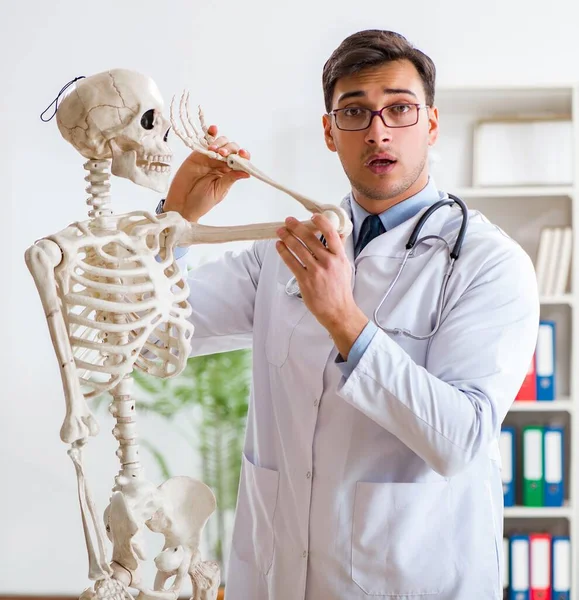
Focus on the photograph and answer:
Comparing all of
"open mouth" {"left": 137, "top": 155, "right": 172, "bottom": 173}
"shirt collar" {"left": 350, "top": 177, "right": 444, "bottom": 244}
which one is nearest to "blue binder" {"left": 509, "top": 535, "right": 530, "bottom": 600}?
"shirt collar" {"left": 350, "top": 177, "right": 444, "bottom": 244}

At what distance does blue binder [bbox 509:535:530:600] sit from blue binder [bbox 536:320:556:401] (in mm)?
505

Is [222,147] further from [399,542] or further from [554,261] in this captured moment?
[554,261]

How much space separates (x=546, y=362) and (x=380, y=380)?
174 cm

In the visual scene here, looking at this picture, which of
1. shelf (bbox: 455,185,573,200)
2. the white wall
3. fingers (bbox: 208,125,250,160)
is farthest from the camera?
the white wall

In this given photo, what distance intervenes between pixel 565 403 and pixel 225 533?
1.35 m

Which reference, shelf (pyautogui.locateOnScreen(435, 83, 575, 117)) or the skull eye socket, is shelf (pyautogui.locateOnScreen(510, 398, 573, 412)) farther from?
the skull eye socket

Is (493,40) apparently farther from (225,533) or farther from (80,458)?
(80,458)

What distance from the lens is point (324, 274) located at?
48.2 inches

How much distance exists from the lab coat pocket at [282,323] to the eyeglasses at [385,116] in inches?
12.6

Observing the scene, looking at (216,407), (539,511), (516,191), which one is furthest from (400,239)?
(539,511)

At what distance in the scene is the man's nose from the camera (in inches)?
56.8

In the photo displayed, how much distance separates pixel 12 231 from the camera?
3170 mm

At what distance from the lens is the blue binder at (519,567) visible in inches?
113

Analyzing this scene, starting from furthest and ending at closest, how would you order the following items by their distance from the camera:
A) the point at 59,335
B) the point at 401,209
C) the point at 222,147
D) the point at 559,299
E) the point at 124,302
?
the point at 559,299
the point at 401,209
the point at 222,147
the point at 124,302
the point at 59,335
